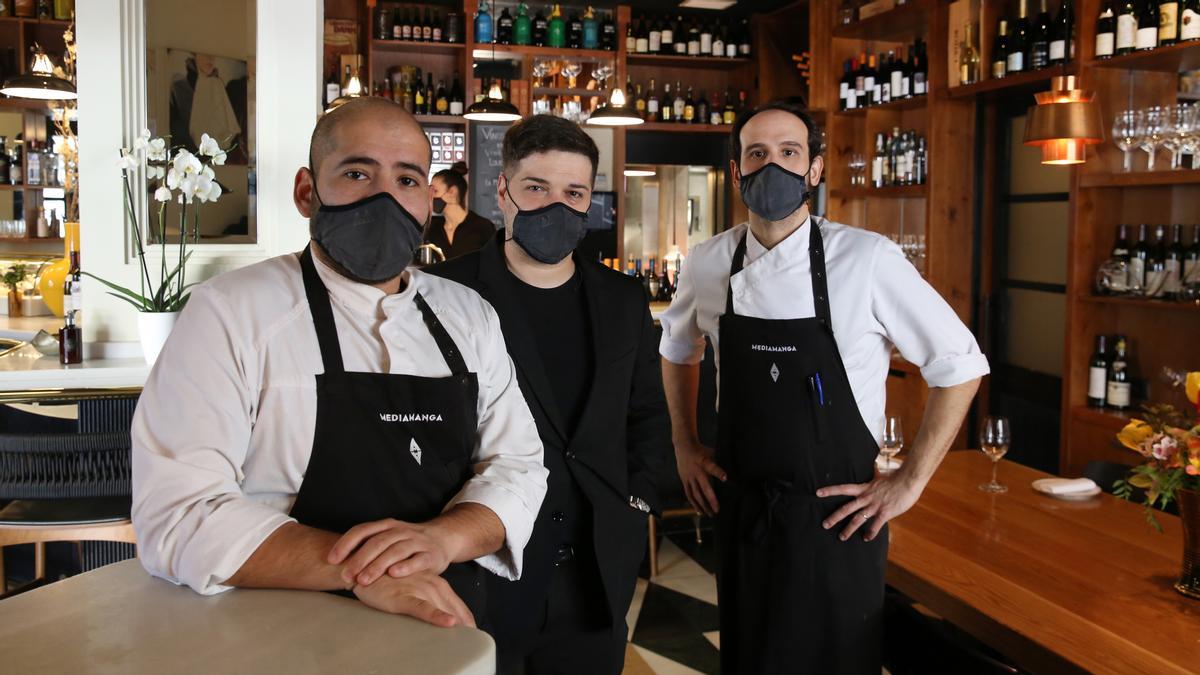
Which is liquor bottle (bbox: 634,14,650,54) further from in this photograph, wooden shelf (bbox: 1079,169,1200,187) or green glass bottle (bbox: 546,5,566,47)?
wooden shelf (bbox: 1079,169,1200,187)

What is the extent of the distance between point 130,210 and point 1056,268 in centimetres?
383

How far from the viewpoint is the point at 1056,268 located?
4531 millimetres

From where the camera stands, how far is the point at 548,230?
79.1 inches

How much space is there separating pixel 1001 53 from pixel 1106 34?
77 cm

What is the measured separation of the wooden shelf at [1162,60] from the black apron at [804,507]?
220cm

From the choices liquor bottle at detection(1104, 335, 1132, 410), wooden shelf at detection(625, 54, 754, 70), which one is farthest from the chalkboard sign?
liquor bottle at detection(1104, 335, 1132, 410)

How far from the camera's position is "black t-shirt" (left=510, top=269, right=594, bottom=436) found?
6.54 feet

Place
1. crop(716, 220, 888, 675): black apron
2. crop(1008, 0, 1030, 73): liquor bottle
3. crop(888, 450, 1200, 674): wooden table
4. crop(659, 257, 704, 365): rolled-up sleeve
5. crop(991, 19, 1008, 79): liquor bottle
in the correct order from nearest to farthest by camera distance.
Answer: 1. crop(888, 450, 1200, 674): wooden table
2. crop(716, 220, 888, 675): black apron
3. crop(659, 257, 704, 365): rolled-up sleeve
4. crop(1008, 0, 1030, 73): liquor bottle
5. crop(991, 19, 1008, 79): liquor bottle

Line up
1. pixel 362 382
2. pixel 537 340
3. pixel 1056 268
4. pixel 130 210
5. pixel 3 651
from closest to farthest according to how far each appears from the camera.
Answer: pixel 3 651 < pixel 362 382 < pixel 537 340 < pixel 130 210 < pixel 1056 268

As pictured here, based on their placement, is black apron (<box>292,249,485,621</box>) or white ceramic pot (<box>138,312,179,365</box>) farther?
white ceramic pot (<box>138,312,179,365</box>)

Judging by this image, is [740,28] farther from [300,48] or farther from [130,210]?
[130,210]

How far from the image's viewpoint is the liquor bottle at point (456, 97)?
7227mm

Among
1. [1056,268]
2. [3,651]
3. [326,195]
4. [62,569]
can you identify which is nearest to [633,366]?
[326,195]

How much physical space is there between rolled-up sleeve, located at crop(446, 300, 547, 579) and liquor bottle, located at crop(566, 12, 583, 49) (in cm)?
624
